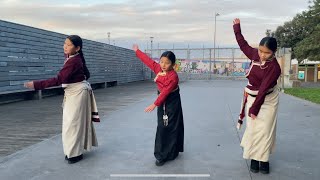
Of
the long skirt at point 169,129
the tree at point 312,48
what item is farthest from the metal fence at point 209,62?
the long skirt at point 169,129

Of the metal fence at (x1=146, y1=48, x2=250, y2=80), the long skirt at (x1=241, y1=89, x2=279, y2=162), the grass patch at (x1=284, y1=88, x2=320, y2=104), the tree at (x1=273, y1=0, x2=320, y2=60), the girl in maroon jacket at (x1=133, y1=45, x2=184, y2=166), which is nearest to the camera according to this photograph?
the long skirt at (x1=241, y1=89, x2=279, y2=162)

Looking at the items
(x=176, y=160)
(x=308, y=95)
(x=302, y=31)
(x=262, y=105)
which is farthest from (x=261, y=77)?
(x=302, y=31)

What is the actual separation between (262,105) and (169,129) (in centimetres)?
131

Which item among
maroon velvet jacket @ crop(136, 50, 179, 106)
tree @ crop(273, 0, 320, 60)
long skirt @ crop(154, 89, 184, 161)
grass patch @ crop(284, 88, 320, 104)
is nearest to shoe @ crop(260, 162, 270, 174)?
long skirt @ crop(154, 89, 184, 161)

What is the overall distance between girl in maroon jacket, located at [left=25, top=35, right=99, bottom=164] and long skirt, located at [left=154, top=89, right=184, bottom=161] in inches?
42.7

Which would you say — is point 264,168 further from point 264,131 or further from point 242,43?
point 242,43

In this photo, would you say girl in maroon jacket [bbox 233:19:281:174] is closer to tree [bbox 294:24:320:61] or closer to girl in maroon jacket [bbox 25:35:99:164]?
girl in maroon jacket [bbox 25:35:99:164]

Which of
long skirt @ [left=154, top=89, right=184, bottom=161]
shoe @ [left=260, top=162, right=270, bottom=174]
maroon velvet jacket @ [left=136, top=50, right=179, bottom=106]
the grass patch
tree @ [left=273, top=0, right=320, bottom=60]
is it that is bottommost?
the grass patch

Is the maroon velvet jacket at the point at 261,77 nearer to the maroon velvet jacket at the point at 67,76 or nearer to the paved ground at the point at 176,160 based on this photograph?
the paved ground at the point at 176,160

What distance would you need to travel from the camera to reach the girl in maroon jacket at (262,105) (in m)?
4.47

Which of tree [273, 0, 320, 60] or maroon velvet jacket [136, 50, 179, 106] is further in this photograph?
tree [273, 0, 320, 60]

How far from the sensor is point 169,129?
509 cm

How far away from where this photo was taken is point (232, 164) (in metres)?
5.02

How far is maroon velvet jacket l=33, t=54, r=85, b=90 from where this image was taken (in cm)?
507
